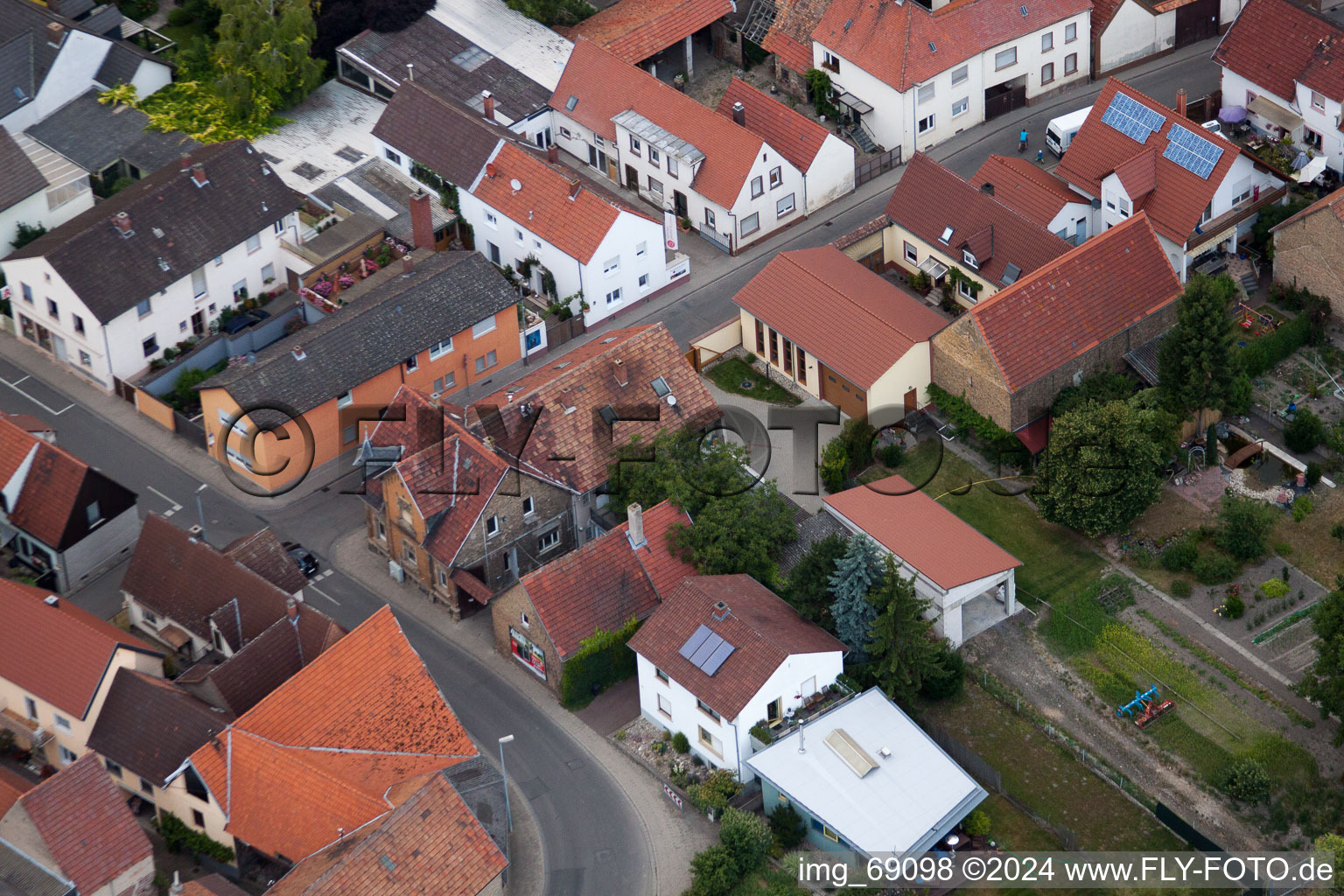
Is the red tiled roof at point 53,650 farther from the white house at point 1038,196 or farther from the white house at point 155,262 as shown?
the white house at point 1038,196

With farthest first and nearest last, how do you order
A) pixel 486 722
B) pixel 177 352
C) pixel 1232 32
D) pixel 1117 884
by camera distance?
A: pixel 1232 32
pixel 177 352
pixel 486 722
pixel 1117 884

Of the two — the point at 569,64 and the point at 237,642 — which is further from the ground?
the point at 569,64

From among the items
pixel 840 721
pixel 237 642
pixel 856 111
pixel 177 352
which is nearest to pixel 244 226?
pixel 177 352

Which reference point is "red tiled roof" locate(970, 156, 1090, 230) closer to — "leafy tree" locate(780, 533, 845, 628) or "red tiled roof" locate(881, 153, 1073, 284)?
"red tiled roof" locate(881, 153, 1073, 284)

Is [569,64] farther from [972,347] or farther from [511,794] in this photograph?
[511,794]

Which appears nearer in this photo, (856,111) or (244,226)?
(244,226)

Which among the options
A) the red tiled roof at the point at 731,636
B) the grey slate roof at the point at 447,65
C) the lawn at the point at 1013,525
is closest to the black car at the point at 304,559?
the red tiled roof at the point at 731,636

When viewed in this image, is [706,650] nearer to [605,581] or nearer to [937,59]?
[605,581]

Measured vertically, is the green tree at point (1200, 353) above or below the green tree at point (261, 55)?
below
